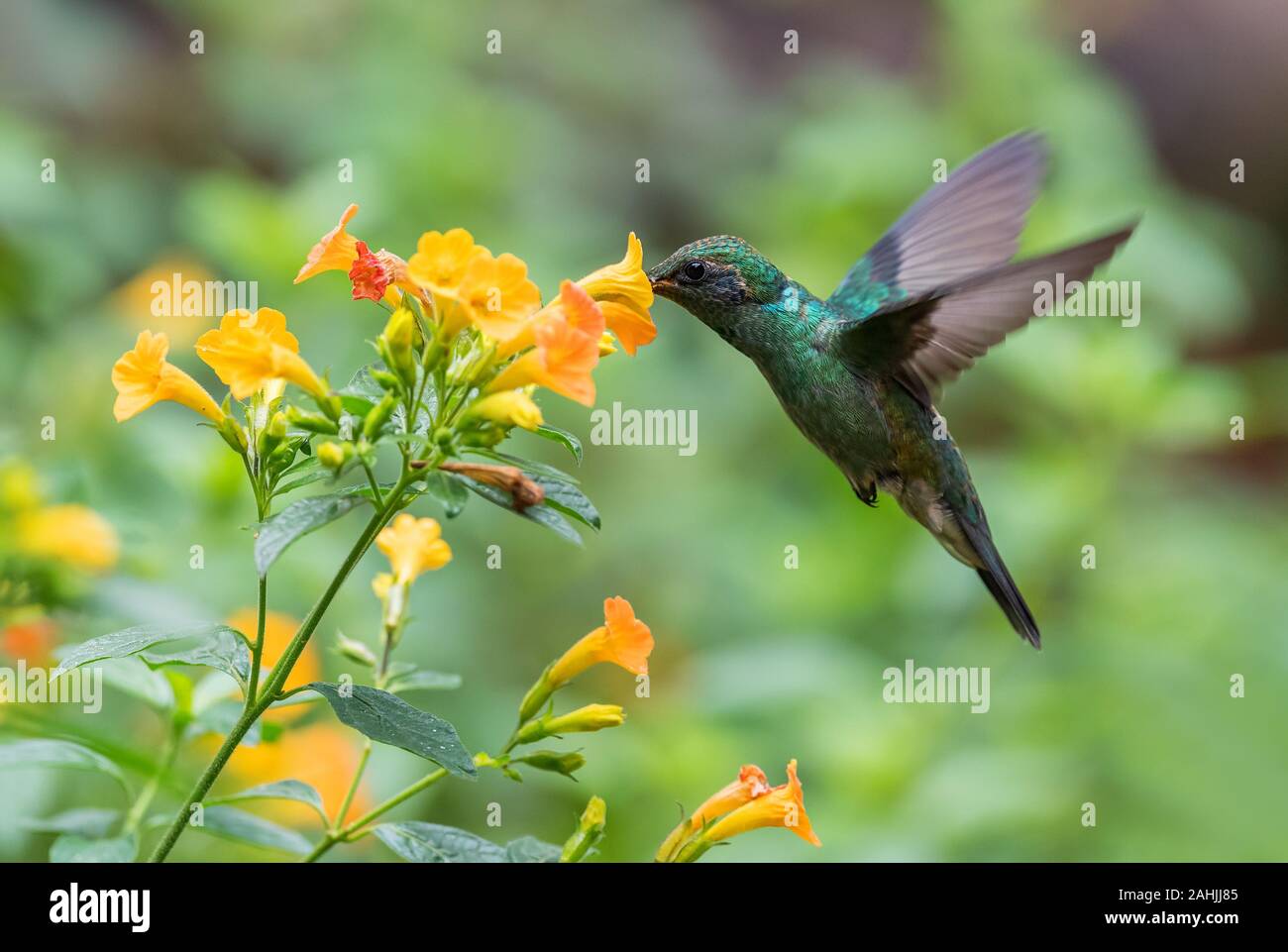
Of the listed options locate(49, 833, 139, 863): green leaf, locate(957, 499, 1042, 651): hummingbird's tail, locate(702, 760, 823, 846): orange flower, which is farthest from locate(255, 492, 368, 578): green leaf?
locate(957, 499, 1042, 651): hummingbird's tail

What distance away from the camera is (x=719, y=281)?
73.8 inches

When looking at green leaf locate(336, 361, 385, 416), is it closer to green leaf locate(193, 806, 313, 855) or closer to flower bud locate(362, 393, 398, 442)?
flower bud locate(362, 393, 398, 442)

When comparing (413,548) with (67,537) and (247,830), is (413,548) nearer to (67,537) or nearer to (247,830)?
(247,830)

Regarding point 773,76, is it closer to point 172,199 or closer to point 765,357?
point 172,199

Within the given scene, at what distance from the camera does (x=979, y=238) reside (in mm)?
2098

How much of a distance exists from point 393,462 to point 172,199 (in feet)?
6.35

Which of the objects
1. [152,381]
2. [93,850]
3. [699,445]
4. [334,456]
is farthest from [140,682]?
[699,445]

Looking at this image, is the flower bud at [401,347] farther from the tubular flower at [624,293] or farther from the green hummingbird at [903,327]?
the green hummingbird at [903,327]

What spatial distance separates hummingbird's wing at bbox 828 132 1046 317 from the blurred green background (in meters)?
0.65

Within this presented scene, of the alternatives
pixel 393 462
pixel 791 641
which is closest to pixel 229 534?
pixel 393 462

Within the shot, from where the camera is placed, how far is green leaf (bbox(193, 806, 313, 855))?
1455 mm

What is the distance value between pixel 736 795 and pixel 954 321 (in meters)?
0.73

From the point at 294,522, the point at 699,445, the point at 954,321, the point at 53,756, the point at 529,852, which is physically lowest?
the point at 529,852

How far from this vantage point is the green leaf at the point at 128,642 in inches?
46.2
